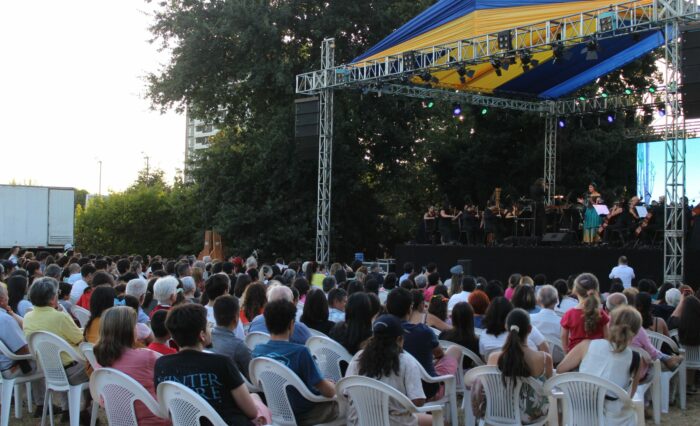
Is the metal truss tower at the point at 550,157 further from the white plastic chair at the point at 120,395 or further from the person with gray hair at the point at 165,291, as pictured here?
the white plastic chair at the point at 120,395

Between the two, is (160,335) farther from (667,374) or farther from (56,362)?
(667,374)

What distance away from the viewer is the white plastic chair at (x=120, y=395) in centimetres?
393

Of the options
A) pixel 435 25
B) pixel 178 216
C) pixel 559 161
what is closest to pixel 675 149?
pixel 435 25

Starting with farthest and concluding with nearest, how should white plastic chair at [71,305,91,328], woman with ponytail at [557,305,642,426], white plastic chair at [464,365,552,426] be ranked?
1. white plastic chair at [71,305,91,328]
2. woman with ponytail at [557,305,642,426]
3. white plastic chair at [464,365,552,426]

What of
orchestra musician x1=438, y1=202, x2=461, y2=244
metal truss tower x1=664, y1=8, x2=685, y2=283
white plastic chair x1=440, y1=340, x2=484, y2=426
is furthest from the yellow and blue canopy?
white plastic chair x1=440, y1=340, x2=484, y2=426

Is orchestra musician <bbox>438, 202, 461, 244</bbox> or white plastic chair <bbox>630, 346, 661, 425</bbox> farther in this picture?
orchestra musician <bbox>438, 202, 461, 244</bbox>

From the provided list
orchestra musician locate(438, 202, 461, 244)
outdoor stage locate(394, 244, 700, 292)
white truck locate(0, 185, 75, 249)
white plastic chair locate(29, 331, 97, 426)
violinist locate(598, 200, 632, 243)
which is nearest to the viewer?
white plastic chair locate(29, 331, 97, 426)

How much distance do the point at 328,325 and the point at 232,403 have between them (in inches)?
81.5

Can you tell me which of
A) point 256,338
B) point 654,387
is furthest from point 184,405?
point 654,387

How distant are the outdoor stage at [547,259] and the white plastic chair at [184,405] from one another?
1188 cm

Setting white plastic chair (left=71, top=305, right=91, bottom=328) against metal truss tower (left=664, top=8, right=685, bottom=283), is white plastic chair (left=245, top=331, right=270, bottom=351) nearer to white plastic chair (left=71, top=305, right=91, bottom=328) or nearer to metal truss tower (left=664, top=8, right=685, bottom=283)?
white plastic chair (left=71, top=305, right=91, bottom=328)

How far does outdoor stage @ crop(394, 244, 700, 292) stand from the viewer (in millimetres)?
13773

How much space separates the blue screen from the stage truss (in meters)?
2.60

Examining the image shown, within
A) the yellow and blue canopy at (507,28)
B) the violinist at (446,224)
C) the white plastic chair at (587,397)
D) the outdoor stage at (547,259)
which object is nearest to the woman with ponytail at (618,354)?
the white plastic chair at (587,397)
